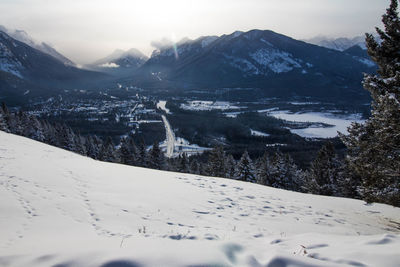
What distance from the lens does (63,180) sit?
31.5ft

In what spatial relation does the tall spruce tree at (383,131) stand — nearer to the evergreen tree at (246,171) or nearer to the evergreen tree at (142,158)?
the evergreen tree at (246,171)

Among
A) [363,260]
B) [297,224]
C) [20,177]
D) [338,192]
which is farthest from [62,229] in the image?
[338,192]

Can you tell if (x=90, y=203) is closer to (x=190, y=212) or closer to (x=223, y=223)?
(x=190, y=212)

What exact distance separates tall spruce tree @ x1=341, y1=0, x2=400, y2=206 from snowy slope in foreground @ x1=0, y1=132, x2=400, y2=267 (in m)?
1.50

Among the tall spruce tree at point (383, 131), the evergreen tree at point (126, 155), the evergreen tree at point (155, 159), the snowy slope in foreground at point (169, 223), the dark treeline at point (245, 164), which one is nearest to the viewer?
the snowy slope in foreground at point (169, 223)

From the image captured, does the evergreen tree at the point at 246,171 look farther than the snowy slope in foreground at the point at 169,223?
Yes

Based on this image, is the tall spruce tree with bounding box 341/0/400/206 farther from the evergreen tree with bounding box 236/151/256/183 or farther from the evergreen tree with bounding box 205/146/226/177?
the evergreen tree with bounding box 205/146/226/177

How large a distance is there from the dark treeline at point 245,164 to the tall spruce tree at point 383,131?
308 inches

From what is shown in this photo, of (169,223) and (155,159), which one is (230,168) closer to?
(155,159)

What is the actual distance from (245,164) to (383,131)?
25.5m

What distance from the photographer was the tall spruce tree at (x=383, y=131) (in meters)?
8.89

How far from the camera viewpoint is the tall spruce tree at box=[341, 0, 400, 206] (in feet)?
29.2

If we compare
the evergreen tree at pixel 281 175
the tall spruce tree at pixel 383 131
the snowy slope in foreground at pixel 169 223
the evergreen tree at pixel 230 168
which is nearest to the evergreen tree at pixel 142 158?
the evergreen tree at pixel 230 168

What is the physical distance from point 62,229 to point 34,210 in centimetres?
154
